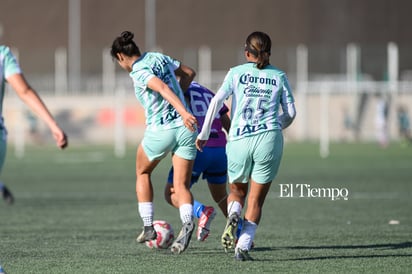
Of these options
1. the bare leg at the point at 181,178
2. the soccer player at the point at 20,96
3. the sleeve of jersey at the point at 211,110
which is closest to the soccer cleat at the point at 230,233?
the bare leg at the point at 181,178

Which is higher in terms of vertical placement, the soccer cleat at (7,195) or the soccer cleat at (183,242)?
the soccer cleat at (7,195)

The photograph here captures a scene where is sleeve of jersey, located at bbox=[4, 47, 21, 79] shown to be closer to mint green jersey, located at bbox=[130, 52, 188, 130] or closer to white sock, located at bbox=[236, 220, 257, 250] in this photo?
mint green jersey, located at bbox=[130, 52, 188, 130]

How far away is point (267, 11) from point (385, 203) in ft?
136

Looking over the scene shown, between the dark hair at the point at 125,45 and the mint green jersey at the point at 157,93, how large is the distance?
0.38 ft

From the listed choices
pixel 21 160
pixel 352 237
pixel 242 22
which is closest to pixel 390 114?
pixel 242 22

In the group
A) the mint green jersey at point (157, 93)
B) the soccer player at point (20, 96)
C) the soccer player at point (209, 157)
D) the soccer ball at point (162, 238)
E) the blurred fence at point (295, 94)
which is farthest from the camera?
the blurred fence at point (295, 94)

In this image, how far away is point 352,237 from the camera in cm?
1233

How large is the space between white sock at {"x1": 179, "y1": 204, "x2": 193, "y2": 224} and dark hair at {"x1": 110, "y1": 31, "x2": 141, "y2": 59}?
1571 millimetres

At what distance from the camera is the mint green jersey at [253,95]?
9.93 m

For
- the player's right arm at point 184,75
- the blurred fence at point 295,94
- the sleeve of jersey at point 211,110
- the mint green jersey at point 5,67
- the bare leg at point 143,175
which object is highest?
the mint green jersey at point 5,67

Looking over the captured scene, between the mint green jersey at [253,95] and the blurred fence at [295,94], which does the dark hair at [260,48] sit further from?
the blurred fence at [295,94]

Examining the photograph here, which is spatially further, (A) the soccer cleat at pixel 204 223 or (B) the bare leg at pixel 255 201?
(A) the soccer cleat at pixel 204 223

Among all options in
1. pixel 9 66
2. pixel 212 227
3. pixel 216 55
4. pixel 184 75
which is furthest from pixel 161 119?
pixel 216 55

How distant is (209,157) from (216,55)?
133 feet
